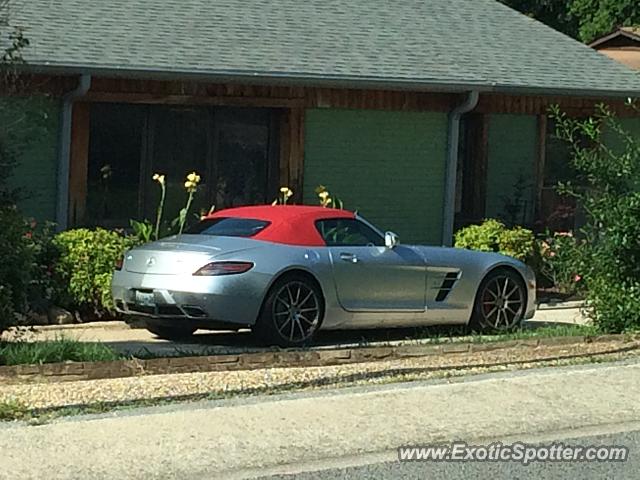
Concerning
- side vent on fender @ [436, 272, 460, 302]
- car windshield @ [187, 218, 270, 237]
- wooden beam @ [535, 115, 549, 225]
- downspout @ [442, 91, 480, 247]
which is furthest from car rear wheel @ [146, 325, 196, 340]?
wooden beam @ [535, 115, 549, 225]

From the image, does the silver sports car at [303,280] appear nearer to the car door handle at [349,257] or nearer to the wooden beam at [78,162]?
the car door handle at [349,257]

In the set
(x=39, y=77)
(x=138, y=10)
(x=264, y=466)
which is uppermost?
(x=138, y=10)

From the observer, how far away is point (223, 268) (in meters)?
12.7

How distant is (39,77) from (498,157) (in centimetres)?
787

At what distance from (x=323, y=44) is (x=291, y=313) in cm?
722

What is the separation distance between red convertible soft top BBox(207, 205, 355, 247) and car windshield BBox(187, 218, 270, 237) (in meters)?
0.07

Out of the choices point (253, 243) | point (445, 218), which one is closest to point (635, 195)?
point (253, 243)

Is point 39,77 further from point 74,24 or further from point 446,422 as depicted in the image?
point 446,422

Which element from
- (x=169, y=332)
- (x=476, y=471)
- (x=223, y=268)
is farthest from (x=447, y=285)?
(x=476, y=471)

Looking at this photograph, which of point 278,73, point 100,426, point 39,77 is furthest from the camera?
point 278,73

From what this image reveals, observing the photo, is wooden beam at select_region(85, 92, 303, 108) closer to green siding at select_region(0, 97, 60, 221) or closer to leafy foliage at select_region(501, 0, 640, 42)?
green siding at select_region(0, 97, 60, 221)

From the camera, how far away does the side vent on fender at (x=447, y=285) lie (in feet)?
47.0

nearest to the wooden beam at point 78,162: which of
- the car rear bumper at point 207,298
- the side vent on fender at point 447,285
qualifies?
the car rear bumper at point 207,298

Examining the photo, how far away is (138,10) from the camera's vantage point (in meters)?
18.8
